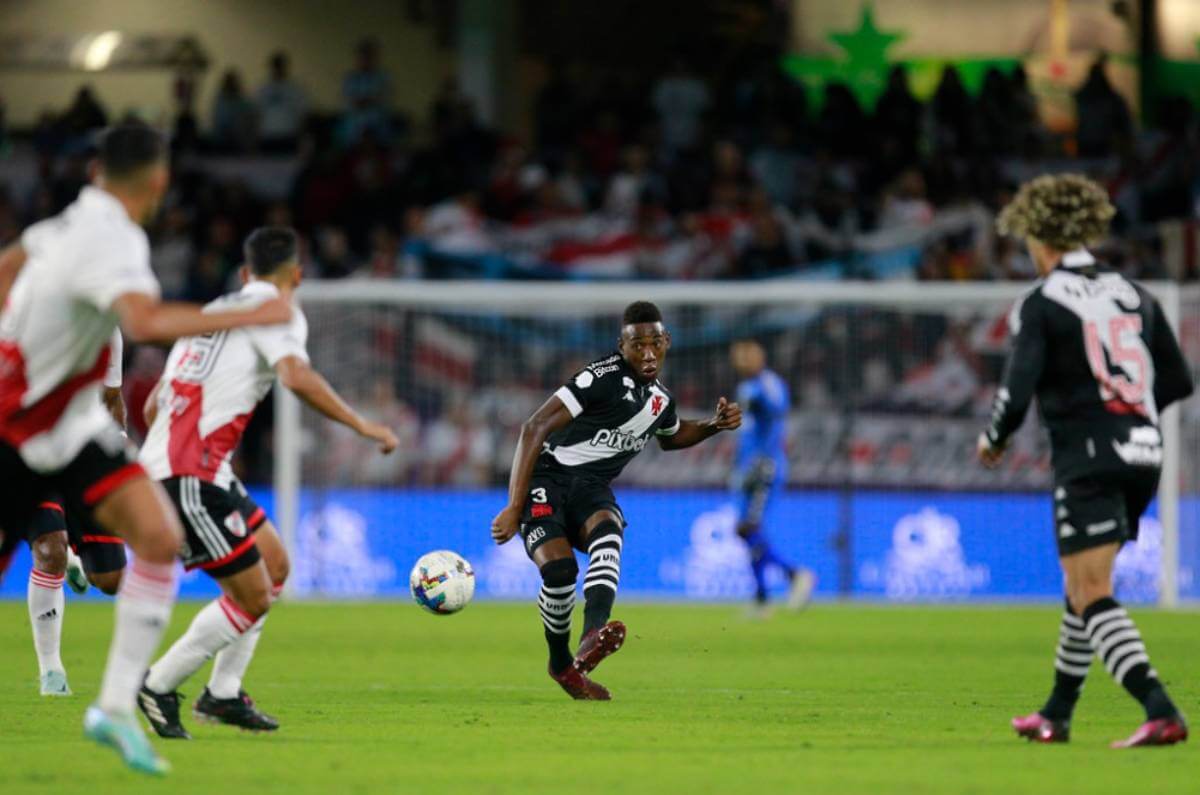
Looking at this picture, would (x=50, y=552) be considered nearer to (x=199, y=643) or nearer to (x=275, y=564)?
(x=275, y=564)

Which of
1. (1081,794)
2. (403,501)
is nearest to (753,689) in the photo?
(1081,794)

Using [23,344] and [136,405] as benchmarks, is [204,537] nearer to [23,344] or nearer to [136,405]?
[23,344]

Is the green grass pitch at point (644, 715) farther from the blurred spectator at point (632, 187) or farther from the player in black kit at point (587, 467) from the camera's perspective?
the blurred spectator at point (632, 187)

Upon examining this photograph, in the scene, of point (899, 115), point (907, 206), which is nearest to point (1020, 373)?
point (907, 206)

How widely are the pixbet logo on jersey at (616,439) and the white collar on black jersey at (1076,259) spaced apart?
11.2 ft

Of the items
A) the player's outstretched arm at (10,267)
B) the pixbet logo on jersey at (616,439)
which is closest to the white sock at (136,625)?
the player's outstretched arm at (10,267)

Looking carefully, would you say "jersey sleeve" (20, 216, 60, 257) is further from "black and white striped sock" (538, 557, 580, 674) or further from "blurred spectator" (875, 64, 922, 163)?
"blurred spectator" (875, 64, 922, 163)

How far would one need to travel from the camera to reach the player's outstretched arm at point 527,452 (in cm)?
1054

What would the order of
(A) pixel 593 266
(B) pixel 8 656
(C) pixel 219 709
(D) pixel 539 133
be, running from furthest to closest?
1. (D) pixel 539 133
2. (A) pixel 593 266
3. (B) pixel 8 656
4. (C) pixel 219 709

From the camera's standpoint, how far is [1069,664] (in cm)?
830

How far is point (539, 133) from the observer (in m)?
25.2

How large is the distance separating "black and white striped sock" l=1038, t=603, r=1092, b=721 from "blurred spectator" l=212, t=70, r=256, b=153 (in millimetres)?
18180

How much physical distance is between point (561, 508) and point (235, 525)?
8.85ft

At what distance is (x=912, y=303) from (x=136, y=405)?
25.4 feet
